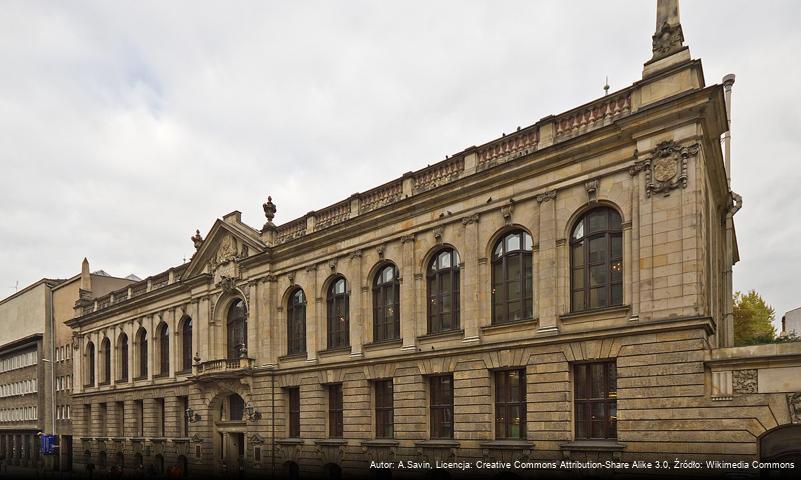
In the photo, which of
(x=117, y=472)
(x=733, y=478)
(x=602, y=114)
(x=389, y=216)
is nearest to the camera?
(x=733, y=478)

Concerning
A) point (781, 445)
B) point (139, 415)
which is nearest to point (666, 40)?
point (781, 445)

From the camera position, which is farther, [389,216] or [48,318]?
[48,318]

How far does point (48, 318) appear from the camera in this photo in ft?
209

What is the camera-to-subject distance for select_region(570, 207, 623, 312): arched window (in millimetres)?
21781

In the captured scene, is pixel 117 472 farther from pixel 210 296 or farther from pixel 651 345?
pixel 651 345

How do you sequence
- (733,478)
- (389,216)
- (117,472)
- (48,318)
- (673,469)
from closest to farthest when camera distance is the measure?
(733,478), (673,469), (389,216), (117,472), (48,318)

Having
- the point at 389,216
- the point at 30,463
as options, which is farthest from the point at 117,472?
the point at 30,463

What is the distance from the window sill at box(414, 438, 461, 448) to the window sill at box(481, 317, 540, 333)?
4155 mm

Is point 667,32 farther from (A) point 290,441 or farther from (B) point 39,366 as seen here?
(B) point 39,366

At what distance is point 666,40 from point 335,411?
66.9 ft

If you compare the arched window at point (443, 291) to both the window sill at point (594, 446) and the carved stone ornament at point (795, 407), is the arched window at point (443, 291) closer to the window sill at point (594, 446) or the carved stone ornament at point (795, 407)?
the window sill at point (594, 446)

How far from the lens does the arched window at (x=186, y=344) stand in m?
43.5

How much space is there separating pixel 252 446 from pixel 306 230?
11164 mm

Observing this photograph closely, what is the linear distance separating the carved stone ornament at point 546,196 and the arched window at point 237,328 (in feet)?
66.5
